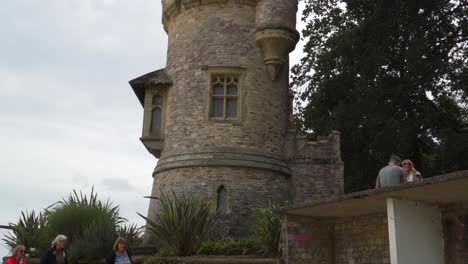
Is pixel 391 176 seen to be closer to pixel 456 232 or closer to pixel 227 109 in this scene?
pixel 456 232

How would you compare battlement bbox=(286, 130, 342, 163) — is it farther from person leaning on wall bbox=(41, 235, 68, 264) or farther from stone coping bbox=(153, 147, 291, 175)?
person leaning on wall bbox=(41, 235, 68, 264)

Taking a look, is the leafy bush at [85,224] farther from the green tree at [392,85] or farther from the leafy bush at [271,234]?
the green tree at [392,85]

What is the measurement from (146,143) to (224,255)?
613 centimetres

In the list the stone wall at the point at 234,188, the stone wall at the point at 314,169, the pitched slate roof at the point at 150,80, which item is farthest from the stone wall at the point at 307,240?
the pitched slate roof at the point at 150,80

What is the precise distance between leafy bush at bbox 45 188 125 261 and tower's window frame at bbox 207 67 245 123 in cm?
431

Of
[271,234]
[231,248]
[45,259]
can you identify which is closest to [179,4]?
[231,248]

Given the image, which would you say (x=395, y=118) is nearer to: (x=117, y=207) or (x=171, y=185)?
(x=171, y=185)

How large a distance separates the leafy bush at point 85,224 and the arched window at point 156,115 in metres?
3.86

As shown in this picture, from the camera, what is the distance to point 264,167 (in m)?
16.5

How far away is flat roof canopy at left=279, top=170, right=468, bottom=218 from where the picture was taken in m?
7.02

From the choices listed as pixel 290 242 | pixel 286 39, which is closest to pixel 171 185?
pixel 286 39

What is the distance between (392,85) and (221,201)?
871 centimetres

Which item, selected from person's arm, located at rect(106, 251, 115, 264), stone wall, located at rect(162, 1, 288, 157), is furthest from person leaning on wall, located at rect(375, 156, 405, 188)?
stone wall, located at rect(162, 1, 288, 157)

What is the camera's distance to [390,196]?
7.96 m
